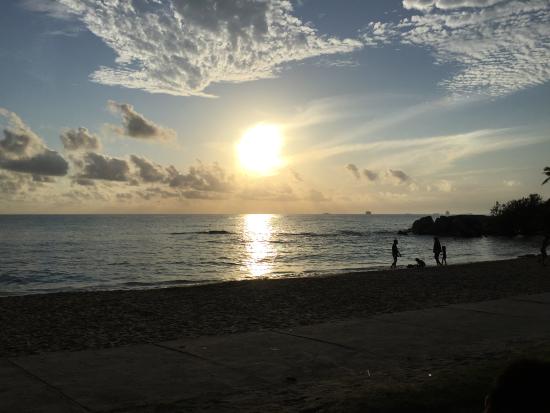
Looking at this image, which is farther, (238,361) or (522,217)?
(522,217)

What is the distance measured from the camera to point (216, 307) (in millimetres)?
14789

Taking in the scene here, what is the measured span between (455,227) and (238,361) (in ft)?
315

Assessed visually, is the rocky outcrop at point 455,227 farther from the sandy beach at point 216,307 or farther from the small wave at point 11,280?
the small wave at point 11,280

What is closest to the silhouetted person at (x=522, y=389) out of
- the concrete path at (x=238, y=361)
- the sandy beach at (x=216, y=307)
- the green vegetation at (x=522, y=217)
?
the concrete path at (x=238, y=361)

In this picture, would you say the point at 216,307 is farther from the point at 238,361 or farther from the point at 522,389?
the point at 522,389

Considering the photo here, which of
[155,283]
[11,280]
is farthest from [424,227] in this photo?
[11,280]

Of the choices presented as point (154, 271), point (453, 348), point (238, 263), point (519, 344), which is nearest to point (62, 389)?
point (453, 348)

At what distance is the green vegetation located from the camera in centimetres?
9000

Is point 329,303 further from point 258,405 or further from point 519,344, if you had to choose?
point 258,405

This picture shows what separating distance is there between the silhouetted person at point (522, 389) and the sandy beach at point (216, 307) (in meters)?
7.22

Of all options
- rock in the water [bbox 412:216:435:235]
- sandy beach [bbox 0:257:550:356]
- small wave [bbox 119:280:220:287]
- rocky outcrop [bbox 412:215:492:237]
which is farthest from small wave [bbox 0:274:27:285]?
rock in the water [bbox 412:216:435:235]

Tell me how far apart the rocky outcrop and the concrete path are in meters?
88.9

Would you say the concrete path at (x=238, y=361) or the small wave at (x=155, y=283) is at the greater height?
the concrete path at (x=238, y=361)

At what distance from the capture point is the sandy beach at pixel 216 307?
1056 cm
